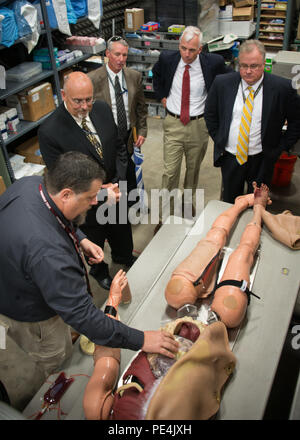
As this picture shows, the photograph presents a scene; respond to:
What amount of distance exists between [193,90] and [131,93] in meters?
0.60

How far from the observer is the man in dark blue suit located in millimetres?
3396

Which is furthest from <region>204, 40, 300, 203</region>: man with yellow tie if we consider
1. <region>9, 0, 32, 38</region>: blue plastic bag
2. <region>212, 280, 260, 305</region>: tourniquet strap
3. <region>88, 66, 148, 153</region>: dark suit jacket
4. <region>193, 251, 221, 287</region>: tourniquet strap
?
<region>9, 0, 32, 38</region>: blue plastic bag

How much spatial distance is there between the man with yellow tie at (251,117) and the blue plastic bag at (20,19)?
196cm

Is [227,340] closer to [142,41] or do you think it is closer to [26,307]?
[26,307]

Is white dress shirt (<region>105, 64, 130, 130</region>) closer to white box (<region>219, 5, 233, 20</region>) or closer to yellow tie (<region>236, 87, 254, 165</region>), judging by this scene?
yellow tie (<region>236, 87, 254, 165</region>)

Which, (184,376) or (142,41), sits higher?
(142,41)

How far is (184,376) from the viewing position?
1508 mm

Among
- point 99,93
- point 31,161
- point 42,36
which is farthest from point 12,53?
point 99,93

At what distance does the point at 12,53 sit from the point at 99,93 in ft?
5.42

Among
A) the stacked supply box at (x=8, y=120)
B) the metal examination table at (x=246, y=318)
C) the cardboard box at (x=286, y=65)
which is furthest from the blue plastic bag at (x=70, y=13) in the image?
the metal examination table at (x=246, y=318)

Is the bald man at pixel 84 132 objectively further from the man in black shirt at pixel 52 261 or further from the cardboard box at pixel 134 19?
the cardboard box at pixel 134 19

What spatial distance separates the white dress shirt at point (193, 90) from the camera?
3.45 m

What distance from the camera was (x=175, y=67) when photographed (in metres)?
3.48

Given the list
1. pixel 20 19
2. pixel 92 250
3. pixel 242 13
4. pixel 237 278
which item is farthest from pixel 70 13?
pixel 237 278
